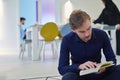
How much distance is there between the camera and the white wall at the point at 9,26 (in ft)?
30.6

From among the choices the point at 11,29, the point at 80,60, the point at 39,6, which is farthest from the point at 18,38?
the point at 80,60

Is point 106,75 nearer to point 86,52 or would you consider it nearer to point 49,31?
point 86,52

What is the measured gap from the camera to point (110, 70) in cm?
185

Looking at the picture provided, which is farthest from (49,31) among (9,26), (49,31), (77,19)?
(77,19)

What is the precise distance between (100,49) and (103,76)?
0.18 meters

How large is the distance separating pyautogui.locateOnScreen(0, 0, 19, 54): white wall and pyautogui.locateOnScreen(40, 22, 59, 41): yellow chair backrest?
3.63 m

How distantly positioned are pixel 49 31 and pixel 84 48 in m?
3.99

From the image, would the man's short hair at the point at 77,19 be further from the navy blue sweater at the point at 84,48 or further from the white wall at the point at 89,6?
the white wall at the point at 89,6

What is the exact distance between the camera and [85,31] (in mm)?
1739

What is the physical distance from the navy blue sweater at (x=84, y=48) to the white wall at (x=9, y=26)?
7510mm

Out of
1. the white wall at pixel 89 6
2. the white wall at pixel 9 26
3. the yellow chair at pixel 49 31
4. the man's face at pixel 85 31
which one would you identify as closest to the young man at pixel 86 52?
the man's face at pixel 85 31

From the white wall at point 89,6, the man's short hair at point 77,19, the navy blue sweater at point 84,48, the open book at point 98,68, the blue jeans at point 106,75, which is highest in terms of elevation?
the white wall at point 89,6

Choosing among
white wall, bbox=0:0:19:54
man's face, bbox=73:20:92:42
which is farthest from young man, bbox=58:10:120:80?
white wall, bbox=0:0:19:54

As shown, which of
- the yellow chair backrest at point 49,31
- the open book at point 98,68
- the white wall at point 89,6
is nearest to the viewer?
the open book at point 98,68
